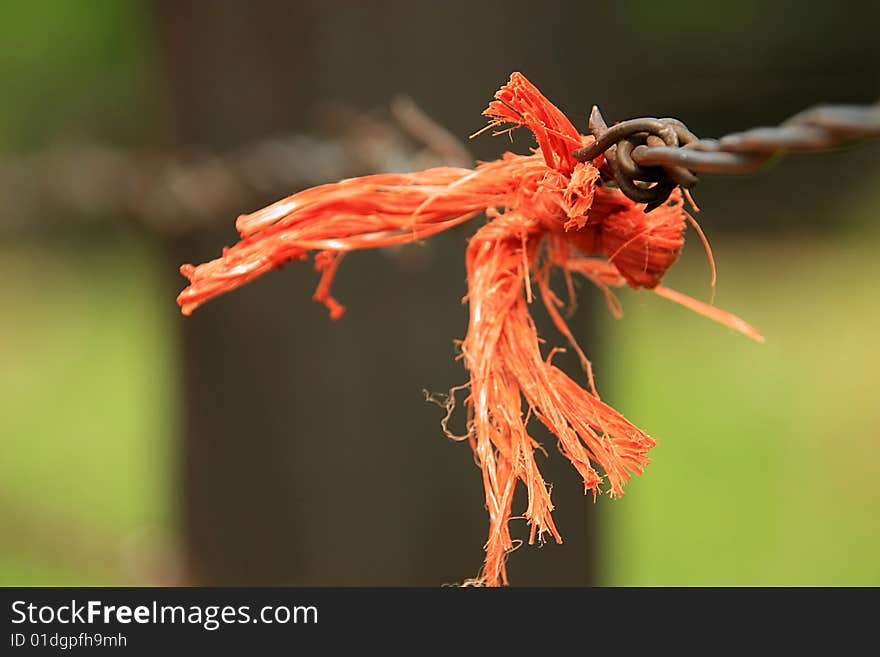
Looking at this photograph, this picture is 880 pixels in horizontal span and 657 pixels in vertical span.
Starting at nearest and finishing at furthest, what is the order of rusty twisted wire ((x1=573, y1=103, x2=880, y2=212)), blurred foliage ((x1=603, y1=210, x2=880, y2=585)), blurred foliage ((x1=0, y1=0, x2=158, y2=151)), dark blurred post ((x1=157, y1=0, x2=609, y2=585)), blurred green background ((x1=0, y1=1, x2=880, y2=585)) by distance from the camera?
1. rusty twisted wire ((x1=573, y1=103, x2=880, y2=212))
2. dark blurred post ((x1=157, y1=0, x2=609, y2=585))
3. blurred green background ((x1=0, y1=1, x2=880, y2=585))
4. blurred foliage ((x1=603, y1=210, x2=880, y2=585))
5. blurred foliage ((x1=0, y1=0, x2=158, y2=151))

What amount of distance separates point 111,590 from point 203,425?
0.48 feet

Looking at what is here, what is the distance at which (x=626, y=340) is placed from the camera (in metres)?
1.99

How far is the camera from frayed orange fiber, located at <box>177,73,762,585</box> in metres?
0.27

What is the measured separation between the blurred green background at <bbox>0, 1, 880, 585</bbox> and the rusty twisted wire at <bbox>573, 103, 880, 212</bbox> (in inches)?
3.4

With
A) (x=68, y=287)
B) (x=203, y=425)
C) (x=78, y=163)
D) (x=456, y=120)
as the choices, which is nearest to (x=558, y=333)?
(x=456, y=120)

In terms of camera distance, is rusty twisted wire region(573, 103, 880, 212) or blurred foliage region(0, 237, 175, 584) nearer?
rusty twisted wire region(573, 103, 880, 212)

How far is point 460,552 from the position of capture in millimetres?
630

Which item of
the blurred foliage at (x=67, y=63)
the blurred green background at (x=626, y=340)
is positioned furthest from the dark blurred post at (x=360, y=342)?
the blurred foliage at (x=67, y=63)

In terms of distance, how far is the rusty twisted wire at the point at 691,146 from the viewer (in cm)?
19

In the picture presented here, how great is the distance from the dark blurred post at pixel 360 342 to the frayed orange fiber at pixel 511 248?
0.94 feet

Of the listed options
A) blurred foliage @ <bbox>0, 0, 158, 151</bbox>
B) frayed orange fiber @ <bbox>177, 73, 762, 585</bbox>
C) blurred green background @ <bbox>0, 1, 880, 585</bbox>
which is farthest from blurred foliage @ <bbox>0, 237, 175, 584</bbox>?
frayed orange fiber @ <bbox>177, 73, 762, 585</bbox>

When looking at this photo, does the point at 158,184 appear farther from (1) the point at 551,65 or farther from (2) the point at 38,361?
(2) the point at 38,361

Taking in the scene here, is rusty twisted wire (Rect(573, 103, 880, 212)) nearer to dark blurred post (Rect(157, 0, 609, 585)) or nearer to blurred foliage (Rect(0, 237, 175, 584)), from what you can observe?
dark blurred post (Rect(157, 0, 609, 585))

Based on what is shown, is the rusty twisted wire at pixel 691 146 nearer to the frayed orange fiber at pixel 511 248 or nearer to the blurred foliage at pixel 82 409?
the frayed orange fiber at pixel 511 248
